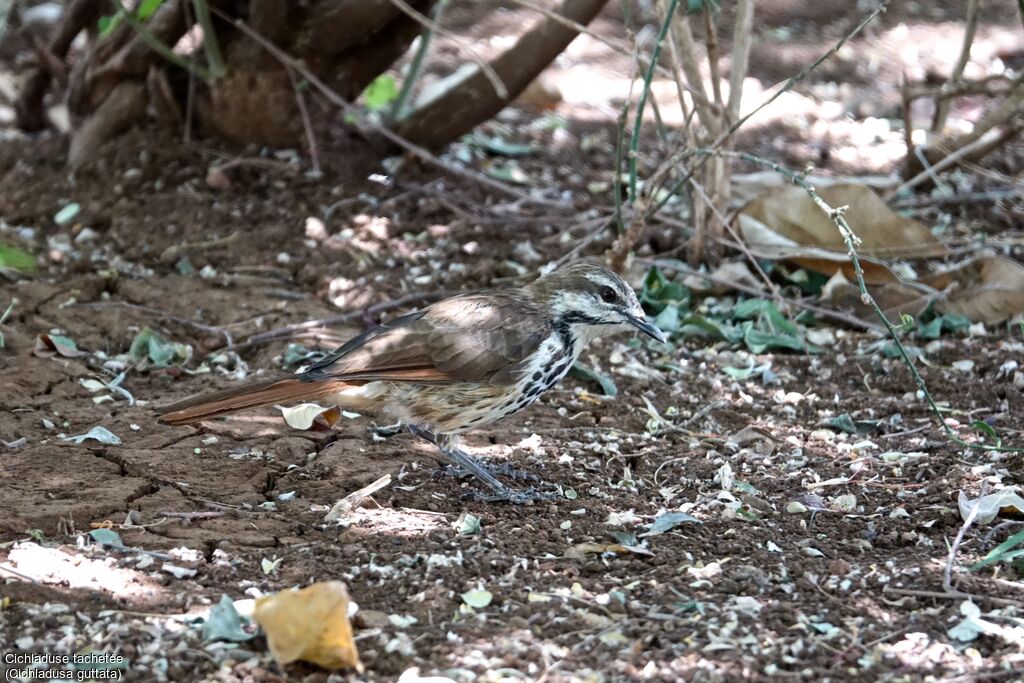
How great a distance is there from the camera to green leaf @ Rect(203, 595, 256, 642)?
3.35 meters

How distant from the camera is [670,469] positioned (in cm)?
474

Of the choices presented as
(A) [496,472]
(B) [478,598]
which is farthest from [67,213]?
(B) [478,598]

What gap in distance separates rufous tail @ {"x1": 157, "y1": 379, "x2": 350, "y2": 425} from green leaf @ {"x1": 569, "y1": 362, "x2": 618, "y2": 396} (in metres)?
1.53

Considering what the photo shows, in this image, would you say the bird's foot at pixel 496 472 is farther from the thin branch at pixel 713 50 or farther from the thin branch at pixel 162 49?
the thin branch at pixel 162 49

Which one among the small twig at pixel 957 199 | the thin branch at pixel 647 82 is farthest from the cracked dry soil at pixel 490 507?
the small twig at pixel 957 199

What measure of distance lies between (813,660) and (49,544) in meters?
2.34

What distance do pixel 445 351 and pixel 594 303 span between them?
630 millimetres

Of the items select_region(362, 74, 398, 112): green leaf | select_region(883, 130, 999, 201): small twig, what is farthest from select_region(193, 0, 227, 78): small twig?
select_region(883, 130, 999, 201): small twig

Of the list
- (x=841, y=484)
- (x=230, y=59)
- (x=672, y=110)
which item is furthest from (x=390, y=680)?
(x=672, y=110)

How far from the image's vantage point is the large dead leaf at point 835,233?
Result: 630cm

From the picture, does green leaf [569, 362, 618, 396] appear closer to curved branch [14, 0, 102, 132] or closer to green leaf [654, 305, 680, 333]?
green leaf [654, 305, 680, 333]

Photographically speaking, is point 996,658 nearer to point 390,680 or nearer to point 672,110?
point 390,680

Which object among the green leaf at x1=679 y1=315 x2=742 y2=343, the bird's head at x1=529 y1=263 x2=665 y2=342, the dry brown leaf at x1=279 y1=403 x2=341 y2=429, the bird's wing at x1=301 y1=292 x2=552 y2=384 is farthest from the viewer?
the green leaf at x1=679 y1=315 x2=742 y2=343

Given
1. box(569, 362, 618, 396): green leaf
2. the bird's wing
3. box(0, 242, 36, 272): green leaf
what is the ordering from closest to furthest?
box(0, 242, 36, 272): green leaf
the bird's wing
box(569, 362, 618, 396): green leaf
